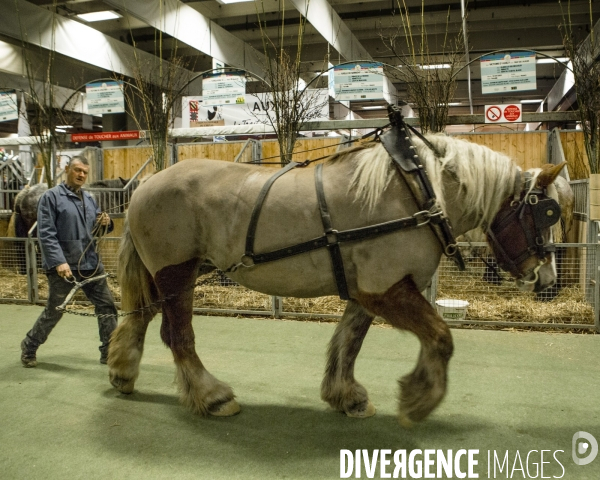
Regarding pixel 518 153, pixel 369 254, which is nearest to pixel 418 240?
pixel 369 254

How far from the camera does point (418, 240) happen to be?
229 centimetres

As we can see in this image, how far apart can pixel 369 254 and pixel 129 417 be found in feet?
5.34

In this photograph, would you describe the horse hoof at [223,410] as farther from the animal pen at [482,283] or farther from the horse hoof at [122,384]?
the animal pen at [482,283]

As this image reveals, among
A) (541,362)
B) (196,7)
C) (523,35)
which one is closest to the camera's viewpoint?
(541,362)

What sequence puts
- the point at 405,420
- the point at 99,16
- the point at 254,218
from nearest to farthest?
the point at 405,420 < the point at 254,218 < the point at 99,16

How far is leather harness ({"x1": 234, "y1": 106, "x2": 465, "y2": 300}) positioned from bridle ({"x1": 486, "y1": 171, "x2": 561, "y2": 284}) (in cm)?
23

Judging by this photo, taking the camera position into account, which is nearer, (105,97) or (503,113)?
(503,113)

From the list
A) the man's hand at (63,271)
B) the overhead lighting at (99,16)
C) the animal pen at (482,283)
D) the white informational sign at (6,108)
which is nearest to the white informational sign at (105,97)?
the animal pen at (482,283)

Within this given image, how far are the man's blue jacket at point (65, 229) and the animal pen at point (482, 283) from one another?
2.30ft

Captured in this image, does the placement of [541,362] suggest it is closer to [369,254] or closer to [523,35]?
[369,254]

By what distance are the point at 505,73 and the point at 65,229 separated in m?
4.41

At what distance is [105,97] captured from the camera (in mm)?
6402

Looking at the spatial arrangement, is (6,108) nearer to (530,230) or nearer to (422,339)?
(422,339)

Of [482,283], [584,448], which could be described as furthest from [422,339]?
[482,283]
